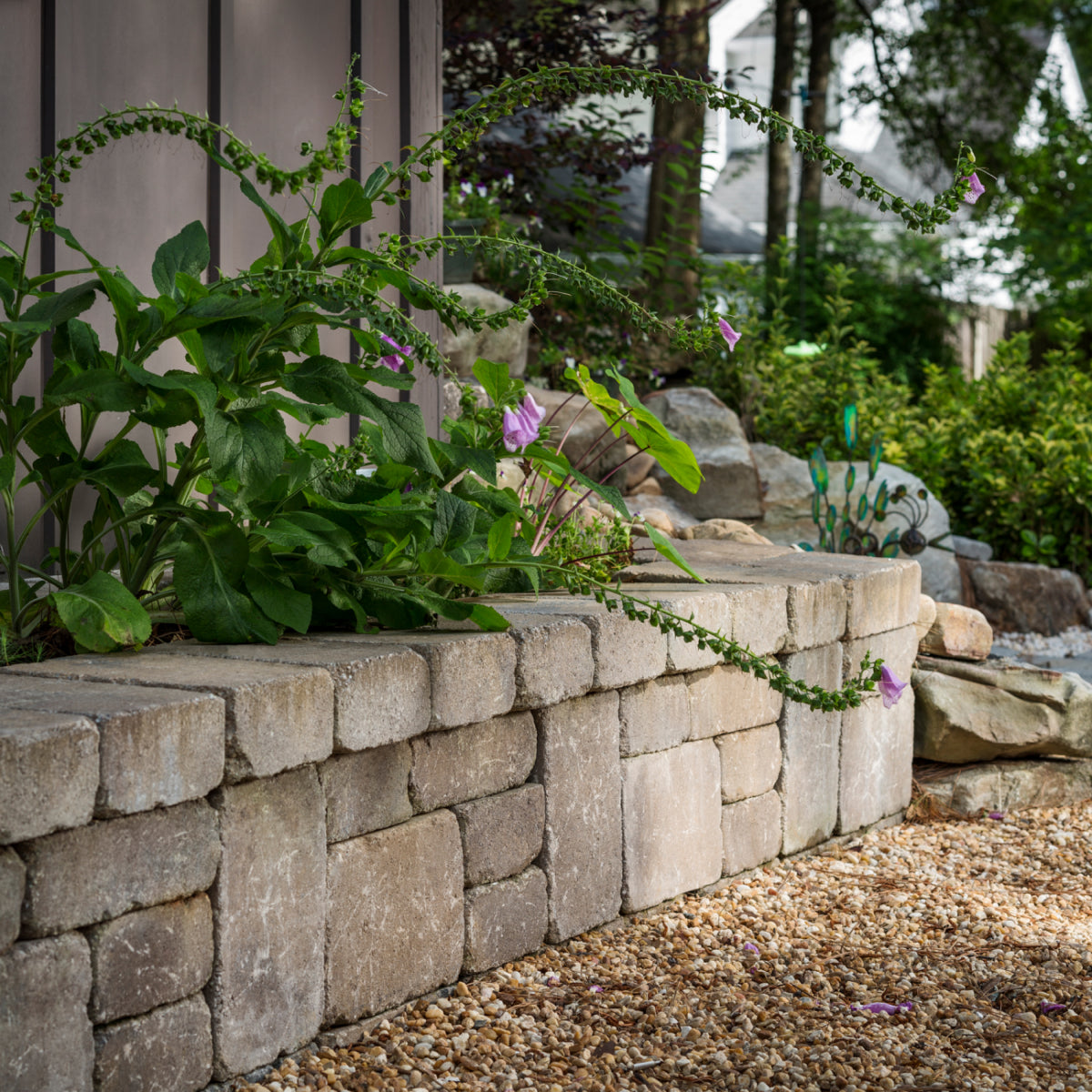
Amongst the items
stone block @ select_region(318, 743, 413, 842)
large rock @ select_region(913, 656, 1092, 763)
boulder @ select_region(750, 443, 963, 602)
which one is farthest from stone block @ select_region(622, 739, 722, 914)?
boulder @ select_region(750, 443, 963, 602)

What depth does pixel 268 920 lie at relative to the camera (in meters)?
2.22

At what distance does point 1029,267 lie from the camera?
12.7 metres

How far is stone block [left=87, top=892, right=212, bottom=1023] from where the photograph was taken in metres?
1.97

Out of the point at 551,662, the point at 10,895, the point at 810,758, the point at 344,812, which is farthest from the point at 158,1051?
the point at 810,758

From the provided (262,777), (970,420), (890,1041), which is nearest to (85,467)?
(262,777)

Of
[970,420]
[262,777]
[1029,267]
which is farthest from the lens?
[1029,267]

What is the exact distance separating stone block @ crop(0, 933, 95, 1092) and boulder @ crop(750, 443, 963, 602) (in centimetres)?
484

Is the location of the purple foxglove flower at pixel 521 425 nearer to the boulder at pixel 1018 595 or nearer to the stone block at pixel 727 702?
the stone block at pixel 727 702

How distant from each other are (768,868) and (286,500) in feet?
5.71

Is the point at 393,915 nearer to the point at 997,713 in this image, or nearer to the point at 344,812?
the point at 344,812

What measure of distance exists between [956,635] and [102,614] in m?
3.29

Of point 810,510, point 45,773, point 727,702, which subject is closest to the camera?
point 45,773

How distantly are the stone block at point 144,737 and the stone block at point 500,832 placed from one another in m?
0.67

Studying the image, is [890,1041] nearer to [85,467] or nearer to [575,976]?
[575,976]
